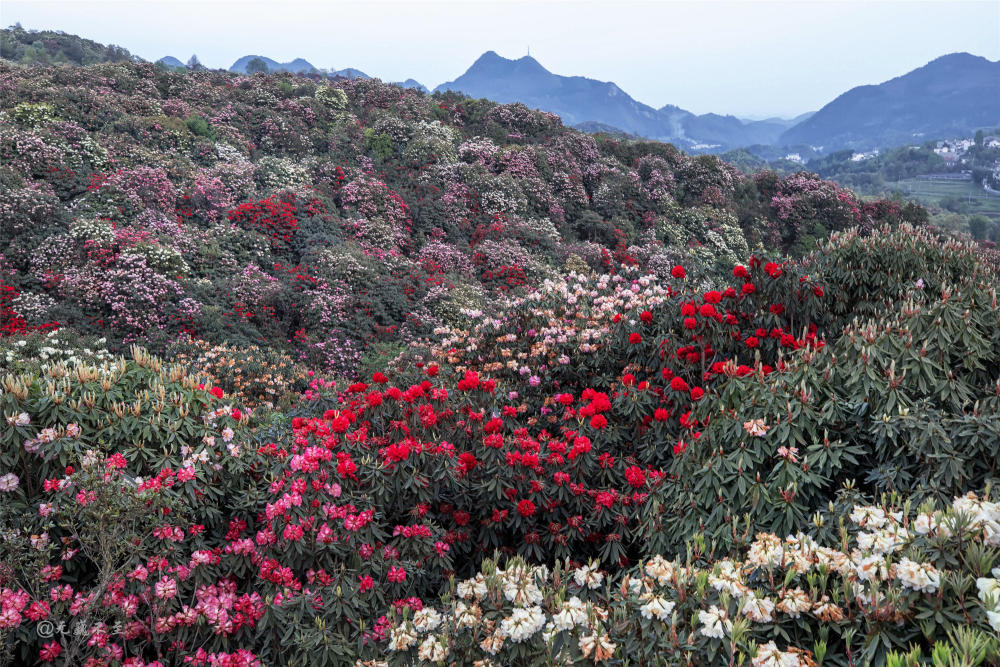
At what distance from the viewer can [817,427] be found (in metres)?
3.54

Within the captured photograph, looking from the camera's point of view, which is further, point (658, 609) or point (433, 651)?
point (433, 651)

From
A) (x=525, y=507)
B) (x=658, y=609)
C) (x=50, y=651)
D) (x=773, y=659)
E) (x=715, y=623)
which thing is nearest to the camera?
(x=773, y=659)

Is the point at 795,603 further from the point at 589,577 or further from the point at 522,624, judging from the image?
the point at 522,624

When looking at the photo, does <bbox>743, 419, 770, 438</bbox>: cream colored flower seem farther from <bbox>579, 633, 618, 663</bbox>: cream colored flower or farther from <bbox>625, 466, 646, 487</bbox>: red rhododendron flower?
<bbox>579, 633, 618, 663</bbox>: cream colored flower

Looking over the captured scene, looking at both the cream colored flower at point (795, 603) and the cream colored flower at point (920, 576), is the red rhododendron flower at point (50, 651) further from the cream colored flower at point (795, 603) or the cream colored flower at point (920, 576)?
the cream colored flower at point (920, 576)

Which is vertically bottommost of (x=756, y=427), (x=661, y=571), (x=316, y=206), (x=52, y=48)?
Result: (x=661, y=571)

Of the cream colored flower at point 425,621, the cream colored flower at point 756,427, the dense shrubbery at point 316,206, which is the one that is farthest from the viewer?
the dense shrubbery at point 316,206

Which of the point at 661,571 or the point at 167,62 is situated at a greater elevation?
the point at 167,62

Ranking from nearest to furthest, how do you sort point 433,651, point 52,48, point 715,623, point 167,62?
1. point 715,623
2. point 433,651
3. point 52,48
4. point 167,62

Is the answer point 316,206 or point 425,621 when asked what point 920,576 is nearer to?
point 425,621
